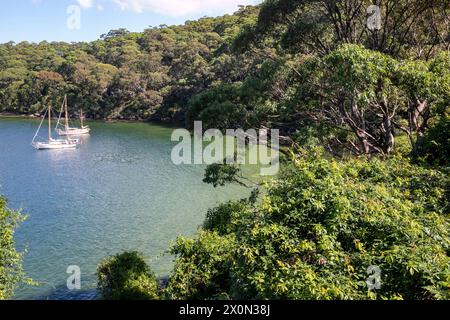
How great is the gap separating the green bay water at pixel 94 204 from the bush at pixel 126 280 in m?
1.13

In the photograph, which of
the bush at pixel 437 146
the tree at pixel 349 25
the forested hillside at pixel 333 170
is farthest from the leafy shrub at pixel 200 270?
the tree at pixel 349 25

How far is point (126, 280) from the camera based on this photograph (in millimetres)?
13133

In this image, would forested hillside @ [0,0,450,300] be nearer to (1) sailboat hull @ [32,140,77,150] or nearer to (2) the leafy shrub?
(2) the leafy shrub

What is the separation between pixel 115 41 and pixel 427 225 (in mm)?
101744

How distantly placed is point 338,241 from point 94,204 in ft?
77.4

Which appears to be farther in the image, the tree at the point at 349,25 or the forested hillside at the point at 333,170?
the tree at the point at 349,25

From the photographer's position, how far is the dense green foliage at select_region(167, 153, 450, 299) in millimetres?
5395

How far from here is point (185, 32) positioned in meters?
89.4

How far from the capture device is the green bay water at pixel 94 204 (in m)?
18.7

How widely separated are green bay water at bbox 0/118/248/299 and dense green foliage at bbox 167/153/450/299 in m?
7.08

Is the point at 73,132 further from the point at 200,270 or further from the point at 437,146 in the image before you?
the point at 437,146

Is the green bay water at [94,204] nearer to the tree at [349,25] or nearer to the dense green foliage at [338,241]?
the dense green foliage at [338,241]
